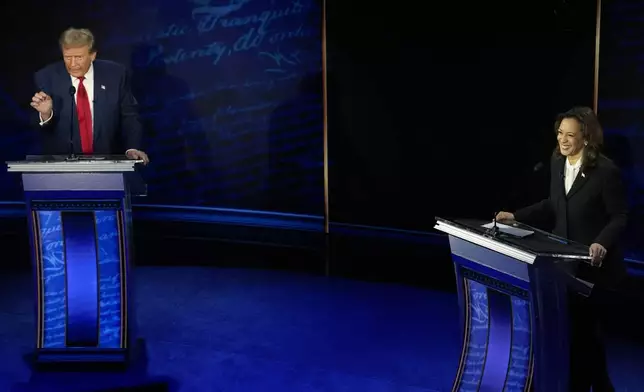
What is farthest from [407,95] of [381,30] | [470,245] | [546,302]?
[546,302]

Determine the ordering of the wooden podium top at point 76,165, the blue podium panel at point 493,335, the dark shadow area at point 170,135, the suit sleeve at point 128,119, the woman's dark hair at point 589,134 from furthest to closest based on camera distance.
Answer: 1. the dark shadow area at point 170,135
2. the suit sleeve at point 128,119
3. the wooden podium top at point 76,165
4. the woman's dark hair at point 589,134
5. the blue podium panel at point 493,335

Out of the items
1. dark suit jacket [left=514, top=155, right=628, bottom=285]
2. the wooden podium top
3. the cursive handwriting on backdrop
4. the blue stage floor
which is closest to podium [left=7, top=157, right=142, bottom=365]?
the wooden podium top

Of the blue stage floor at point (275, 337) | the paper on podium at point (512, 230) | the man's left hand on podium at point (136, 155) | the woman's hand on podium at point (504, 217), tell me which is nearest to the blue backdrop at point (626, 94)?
the blue stage floor at point (275, 337)

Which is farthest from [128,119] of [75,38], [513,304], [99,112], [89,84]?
[513,304]

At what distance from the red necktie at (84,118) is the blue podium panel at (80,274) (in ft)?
1.15

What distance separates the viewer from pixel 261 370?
3893 mm

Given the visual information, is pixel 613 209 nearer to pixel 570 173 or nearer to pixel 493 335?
pixel 570 173

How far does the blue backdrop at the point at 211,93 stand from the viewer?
19.4ft

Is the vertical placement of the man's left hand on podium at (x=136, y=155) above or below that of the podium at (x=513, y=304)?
above

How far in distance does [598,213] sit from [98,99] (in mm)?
2359

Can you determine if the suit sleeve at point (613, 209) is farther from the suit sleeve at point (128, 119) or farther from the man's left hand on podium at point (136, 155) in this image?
the suit sleeve at point (128, 119)

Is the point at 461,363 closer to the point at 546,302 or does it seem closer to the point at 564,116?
the point at 546,302

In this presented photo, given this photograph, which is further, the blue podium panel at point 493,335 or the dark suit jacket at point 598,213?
the dark suit jacket at point 598,213

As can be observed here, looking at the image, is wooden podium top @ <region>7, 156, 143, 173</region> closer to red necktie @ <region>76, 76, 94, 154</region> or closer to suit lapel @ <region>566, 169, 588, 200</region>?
red necktie @ <region>76, 76, 94, 154</region>
